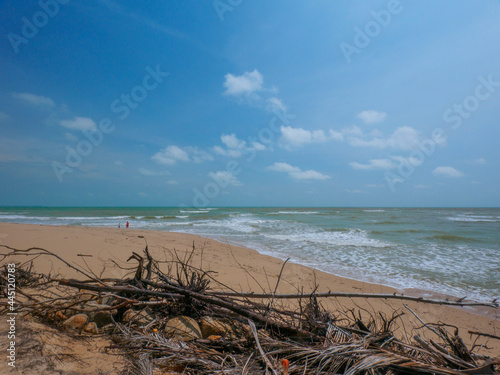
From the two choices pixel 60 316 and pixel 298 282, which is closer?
pixel 60 316

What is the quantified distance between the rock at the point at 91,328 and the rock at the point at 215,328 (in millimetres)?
910

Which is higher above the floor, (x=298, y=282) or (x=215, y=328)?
(x=215, y=328)

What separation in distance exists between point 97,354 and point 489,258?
1134 cm

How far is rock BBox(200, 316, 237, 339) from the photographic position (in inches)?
79.0

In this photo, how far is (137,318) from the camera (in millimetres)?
2174

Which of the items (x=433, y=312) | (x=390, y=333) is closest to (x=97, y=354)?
(x=390, y=333)

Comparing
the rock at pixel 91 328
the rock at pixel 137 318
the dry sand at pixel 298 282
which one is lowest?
the dry sand at pixel 298 282

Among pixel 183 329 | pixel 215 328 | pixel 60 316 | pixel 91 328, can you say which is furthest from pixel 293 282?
pixel 60 316

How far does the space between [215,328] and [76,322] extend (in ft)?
4.09

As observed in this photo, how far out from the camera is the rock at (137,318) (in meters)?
2.12

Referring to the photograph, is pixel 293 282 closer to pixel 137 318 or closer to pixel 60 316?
pixel 137 318

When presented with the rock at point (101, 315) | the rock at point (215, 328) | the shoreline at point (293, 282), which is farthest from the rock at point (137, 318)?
the shoreline at point (293, 282)

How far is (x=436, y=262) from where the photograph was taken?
25.2ft

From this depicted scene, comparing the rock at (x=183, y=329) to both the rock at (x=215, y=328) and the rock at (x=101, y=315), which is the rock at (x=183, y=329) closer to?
the rock at (x=215, y=328)
